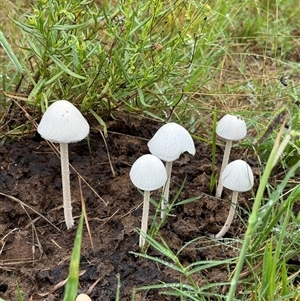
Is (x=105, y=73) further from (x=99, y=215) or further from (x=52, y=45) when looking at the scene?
(x=99, y=215)

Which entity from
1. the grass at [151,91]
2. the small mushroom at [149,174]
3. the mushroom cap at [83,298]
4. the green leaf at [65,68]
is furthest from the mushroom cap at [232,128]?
the mushroom cap at [83,298]

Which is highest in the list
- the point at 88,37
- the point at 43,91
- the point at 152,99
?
the point at 88,37

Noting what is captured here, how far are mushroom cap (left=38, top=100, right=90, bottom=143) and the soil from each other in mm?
410

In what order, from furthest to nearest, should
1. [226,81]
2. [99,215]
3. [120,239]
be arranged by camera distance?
[226,81] < [99,215] < [120,239]

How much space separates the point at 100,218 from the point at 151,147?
0.37 metres

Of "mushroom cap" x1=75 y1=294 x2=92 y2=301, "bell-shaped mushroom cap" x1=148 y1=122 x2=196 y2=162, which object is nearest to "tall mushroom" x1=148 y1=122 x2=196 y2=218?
"bell-shaped mushroom cap" x1=148 y1=122 x2=196 y2=162

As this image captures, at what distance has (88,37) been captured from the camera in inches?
72.7

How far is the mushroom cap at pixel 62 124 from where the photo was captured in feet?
4.74

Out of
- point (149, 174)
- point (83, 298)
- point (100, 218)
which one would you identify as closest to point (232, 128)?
point (149, 174)

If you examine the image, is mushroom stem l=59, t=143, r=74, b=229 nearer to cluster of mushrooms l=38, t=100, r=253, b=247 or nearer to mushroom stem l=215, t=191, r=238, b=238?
cluster of mushrooms l=38, t=100, r=253, b=247

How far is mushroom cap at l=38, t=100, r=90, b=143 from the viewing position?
1443 millimetres

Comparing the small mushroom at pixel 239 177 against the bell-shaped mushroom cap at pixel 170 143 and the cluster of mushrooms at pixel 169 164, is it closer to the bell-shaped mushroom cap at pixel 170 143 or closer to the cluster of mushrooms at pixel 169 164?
the cluster of mushrooms at pixel 169 164

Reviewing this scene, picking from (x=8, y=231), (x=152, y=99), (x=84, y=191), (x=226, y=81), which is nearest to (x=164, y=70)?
(x=152, y=99)

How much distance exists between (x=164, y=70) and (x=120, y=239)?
2.09ft
